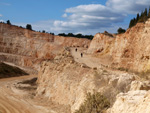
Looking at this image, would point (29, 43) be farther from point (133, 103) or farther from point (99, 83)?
point (133, 103)

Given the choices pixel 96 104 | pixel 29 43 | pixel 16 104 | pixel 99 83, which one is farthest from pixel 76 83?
pixel 29 43

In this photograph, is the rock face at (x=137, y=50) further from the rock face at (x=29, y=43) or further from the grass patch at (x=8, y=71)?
the rock face at (x=29, y=43)

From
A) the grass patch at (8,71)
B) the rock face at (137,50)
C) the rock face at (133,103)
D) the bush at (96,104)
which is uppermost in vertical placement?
the rock face at (137,50)

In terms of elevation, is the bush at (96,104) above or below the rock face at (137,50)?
below

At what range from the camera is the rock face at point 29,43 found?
65500 millimetres

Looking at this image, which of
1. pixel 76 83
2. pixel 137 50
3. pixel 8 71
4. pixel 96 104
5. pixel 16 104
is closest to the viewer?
pixel 96 104

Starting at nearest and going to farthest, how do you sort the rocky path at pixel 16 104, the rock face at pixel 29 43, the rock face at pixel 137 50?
the rock face at pixel 137 50 → the rocky path at pixel 16 104 → the rock face at pixel 29 43

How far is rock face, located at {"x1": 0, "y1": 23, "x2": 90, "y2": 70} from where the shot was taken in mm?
65500

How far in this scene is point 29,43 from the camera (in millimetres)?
69125

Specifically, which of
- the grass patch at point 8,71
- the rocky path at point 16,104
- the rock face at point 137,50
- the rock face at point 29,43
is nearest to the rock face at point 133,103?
the rock face at point 137,50

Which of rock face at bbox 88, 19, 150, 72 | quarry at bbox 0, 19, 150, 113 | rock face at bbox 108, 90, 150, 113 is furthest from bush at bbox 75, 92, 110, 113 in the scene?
rock face at bbox 88, 19, 150, 72

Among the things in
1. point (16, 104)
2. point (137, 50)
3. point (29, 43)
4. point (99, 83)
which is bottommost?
point (16, 104)

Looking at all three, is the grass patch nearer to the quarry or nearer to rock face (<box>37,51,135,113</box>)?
the quarry

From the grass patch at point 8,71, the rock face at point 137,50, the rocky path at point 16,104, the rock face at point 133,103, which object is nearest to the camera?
the rock face at point 133,103
